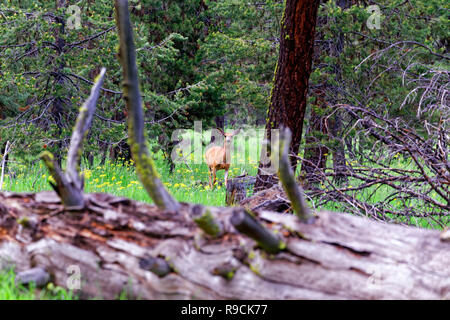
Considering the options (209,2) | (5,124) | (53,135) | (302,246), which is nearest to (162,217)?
(302,246)

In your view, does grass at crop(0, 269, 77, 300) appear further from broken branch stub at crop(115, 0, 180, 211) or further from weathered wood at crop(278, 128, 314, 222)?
weathered wood at crop(278, 128, 314, 222)

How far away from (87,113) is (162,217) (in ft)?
2.83

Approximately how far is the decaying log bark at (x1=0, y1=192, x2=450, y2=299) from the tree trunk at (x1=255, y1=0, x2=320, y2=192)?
4.21m

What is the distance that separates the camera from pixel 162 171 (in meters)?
12.4

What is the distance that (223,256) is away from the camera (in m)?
2.34

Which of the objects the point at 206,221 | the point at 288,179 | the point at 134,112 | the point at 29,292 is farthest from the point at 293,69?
the point at 29,292

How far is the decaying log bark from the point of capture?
2.27m

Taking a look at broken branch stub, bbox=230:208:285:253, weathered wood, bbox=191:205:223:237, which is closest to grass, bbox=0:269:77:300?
weathered wood, bbox=191:205:223:237

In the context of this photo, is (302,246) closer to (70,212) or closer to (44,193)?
(70,212)

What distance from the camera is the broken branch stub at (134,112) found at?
241cm

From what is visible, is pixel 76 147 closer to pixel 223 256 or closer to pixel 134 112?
pixel 134 112

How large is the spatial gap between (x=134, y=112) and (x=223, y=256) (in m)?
1.03

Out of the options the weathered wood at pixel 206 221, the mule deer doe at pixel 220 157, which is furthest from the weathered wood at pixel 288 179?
the mule deer doe at pixel 220 157

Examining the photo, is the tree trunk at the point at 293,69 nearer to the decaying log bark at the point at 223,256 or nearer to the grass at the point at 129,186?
the grass at the point at 129,186
